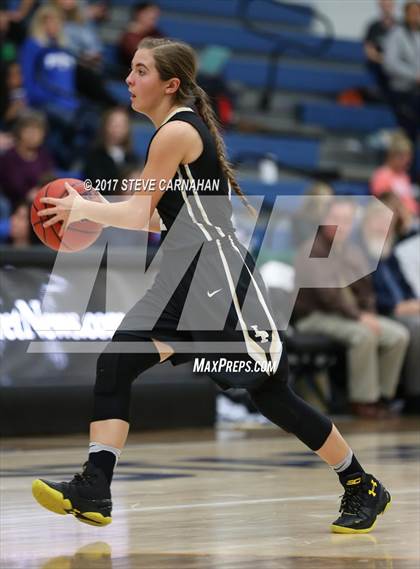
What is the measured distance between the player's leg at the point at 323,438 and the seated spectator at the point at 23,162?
22.1ft

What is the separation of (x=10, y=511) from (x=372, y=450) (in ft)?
11.4

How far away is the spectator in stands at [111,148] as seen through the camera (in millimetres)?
11883

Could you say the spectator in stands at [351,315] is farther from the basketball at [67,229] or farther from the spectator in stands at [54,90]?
the basketball at [67,229]

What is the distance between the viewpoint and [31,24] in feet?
44.7

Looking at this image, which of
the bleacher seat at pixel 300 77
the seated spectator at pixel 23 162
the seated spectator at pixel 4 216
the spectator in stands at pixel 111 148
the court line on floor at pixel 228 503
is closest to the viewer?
the court line on floor at pixel 228 503

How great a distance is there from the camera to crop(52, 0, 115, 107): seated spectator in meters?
14.0

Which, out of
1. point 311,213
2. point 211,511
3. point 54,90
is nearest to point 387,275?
point 311,213

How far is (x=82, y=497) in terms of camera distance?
4.96m

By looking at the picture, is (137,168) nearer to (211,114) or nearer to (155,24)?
(155,24)

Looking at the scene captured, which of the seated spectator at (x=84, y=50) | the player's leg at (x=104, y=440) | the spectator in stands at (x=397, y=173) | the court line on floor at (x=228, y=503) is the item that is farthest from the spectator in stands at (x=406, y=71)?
the player's leg at (x=104, y=440)

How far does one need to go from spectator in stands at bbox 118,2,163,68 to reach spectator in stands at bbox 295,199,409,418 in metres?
4.02

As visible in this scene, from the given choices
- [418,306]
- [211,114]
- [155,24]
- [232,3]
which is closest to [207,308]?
[211,114]

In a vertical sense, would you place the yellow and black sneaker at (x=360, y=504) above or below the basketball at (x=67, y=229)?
below

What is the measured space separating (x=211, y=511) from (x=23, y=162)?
649cm
